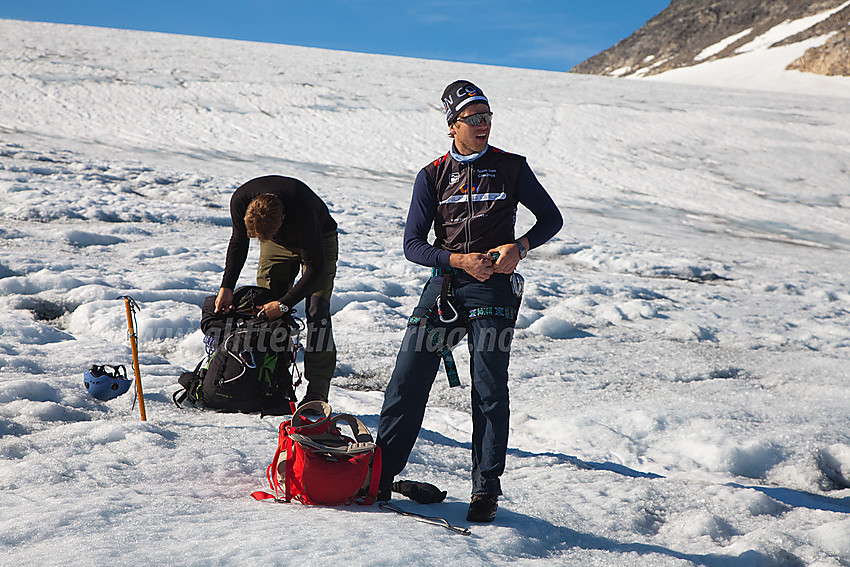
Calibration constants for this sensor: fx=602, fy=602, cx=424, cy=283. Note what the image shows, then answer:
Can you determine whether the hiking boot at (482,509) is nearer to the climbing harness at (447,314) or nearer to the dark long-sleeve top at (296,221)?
the climbing harness at (447,314)

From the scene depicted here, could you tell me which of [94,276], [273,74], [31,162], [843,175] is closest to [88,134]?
[31,162]

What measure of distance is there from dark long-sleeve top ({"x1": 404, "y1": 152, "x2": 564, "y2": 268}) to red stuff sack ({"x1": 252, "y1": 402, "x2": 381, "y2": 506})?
874mm

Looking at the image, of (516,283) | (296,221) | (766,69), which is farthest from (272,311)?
(766,69)

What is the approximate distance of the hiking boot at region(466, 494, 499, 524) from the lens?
252 cm

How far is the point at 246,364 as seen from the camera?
139 inches

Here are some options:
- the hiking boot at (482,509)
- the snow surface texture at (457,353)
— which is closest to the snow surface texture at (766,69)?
the snow surface texture at (457,353)

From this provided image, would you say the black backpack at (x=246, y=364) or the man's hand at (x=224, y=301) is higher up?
the man's hand at (x=224, y=301)

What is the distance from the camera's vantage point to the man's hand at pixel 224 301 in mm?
3684

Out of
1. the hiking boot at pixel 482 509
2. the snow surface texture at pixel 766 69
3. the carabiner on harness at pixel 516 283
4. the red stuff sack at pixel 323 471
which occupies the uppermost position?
the snow surface texture at pixel 766 69

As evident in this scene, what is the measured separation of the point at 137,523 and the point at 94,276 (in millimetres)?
4568

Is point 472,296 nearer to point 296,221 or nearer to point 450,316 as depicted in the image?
point 450,316

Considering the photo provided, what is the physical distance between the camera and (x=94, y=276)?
596cm

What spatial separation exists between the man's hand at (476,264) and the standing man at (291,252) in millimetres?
1182

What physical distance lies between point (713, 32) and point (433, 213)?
7241 cm
